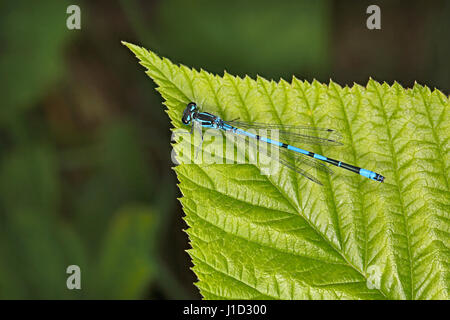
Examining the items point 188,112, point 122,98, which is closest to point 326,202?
point 188,112

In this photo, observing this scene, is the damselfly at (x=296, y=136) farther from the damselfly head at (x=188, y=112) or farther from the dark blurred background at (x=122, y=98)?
the dark blurred background at (x=122, y=98)

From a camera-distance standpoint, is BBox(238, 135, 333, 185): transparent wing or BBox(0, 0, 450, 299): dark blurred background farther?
BBox(0, 0, 450, 299): dark blurred background

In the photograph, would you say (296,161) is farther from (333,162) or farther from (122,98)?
(122,98)

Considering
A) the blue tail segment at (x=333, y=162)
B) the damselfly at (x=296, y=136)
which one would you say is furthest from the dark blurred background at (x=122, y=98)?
the blue tail segment at (x=333, y=162)

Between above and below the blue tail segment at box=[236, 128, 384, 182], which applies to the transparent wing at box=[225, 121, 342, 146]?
above

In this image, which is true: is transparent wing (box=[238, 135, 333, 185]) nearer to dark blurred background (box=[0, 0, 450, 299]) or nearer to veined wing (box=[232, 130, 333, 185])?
veined wing (box=[232, 130, 333, 185])

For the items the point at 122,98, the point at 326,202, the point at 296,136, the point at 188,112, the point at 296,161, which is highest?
the point at 122,98

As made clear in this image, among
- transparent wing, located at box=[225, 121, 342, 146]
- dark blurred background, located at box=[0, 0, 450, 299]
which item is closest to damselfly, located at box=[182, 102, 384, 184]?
transparent wing, located at box=[225, 121, 342, 146]
